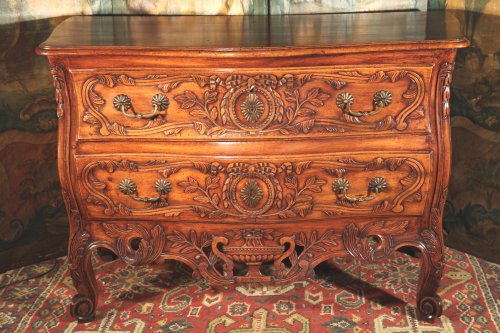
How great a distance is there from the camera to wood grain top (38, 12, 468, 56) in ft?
5.87

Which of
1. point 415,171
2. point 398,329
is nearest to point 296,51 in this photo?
point 415,171

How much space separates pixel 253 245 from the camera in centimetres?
205

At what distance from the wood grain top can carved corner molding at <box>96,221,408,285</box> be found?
574mm

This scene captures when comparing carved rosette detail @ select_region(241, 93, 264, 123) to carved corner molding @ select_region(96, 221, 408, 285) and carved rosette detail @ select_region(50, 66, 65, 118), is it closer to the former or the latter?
carved corner molding @ select_region(96, 221, 408, 285)

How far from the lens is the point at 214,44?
6.00ft

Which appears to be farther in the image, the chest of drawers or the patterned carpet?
the patterned carpet

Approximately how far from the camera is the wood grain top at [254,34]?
70.5 inches

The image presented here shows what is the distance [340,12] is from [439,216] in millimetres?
895

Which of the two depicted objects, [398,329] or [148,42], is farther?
[398,329]

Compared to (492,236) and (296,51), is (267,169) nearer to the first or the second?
(296,51)

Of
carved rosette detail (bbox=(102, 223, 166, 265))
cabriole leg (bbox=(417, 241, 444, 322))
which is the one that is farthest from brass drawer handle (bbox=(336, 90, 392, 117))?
carved rosette detail (bbox=(102, 223, 166, 265))

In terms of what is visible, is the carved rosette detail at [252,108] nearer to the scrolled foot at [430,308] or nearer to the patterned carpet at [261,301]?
the patterned carpet at [261,301]

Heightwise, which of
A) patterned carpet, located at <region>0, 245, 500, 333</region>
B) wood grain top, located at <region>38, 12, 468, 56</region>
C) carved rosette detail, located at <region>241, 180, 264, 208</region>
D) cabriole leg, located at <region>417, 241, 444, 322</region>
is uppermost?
wood grain top, located at <region>38, 12, 468, 56</region>

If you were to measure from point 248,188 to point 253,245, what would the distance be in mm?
210
